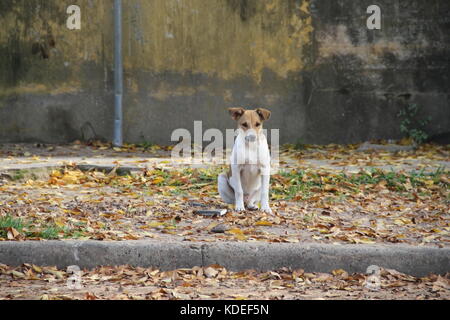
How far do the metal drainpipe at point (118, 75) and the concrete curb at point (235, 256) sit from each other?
5.98 m

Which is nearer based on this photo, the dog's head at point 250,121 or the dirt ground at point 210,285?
the dirt ground at point 210,285

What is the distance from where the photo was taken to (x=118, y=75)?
34.9 ft

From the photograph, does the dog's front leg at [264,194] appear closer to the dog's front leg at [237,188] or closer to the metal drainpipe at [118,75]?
the dog's front leg at [237,188]

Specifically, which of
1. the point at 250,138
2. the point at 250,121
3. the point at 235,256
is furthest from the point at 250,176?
the point at 235,256

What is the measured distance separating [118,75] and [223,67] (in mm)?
1675

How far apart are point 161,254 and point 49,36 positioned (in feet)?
22.8

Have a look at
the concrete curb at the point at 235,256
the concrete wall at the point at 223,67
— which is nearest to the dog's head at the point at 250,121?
the concrete curb at the point at 235,256

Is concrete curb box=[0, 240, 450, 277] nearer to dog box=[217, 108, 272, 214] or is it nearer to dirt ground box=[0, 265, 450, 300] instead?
dirt ground box=[0, 265, 450, 300]

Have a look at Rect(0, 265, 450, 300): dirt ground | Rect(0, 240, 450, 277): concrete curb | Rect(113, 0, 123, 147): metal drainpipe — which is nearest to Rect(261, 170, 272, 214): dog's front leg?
Answer: Rect(0, 240, 450, 277): concrete curb

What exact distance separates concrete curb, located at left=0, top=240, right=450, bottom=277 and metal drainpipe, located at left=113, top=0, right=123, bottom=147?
5.98m

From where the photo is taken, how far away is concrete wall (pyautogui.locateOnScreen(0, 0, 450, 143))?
10.9 meters

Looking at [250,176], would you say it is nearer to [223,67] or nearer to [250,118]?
[250,118]

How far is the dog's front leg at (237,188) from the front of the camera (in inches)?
255
